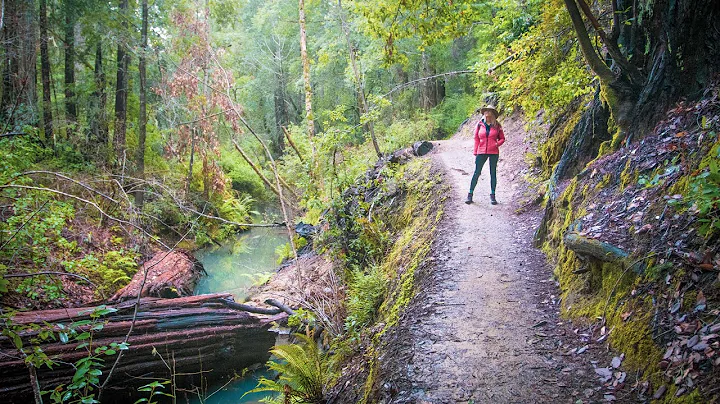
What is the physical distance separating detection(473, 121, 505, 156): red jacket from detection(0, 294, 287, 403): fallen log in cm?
576

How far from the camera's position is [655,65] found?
5.00 metres

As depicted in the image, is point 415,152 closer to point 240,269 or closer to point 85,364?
point 240,269

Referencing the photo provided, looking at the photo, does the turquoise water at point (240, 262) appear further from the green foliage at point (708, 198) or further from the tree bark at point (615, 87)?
the green foliage at point (708, 198)

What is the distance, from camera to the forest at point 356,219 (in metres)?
3.42

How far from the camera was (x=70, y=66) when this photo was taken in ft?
49.0

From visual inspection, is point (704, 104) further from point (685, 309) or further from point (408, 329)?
point (408, 329)

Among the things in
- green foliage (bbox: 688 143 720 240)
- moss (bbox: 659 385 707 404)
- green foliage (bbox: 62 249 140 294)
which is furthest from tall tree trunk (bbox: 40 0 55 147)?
moss (bbox: 659 385 707 404)

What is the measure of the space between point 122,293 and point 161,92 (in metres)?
8.32

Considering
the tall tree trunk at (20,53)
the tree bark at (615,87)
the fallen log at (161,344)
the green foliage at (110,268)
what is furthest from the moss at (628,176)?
the tall tree trunk at (20,53)

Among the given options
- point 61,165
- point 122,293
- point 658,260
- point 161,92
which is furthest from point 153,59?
point 658,260

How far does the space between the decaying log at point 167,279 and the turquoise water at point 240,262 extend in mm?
1232

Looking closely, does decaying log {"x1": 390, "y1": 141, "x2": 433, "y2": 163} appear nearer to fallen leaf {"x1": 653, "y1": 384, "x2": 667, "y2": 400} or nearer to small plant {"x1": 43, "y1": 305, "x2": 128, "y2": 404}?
small plant {"x1": 43, "y1": 305, "x2": 128, "y2": 404}

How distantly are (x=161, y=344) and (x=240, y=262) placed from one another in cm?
829

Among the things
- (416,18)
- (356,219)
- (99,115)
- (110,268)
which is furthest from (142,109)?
(416,18)
